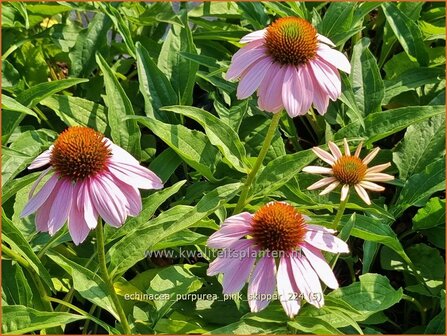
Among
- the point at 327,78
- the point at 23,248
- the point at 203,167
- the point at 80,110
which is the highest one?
the point at 327,78

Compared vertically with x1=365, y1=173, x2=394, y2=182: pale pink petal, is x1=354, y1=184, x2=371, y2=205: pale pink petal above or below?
below

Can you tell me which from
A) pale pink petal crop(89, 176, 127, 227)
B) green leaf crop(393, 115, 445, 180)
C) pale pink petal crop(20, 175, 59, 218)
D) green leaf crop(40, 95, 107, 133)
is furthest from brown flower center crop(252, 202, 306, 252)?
green leaf crop(40, 95, 107, 133)

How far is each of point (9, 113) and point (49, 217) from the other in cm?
70

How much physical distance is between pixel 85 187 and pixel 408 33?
1.12 meters

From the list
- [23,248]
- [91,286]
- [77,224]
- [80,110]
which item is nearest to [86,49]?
[80,110]

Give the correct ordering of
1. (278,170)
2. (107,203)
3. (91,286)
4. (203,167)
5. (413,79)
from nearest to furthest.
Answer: (107,203), (91,286), (278,170), (203,167), (413,79)

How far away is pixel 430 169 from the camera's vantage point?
156cm

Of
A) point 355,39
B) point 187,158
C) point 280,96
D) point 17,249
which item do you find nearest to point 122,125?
point 187,158

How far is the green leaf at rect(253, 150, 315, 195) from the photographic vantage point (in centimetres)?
135

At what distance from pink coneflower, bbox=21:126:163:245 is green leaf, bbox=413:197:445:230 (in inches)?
28.1

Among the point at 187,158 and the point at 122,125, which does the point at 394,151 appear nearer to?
the point at 187,158

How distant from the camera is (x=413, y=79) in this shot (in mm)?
1812

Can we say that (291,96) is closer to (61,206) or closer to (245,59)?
(245,59)

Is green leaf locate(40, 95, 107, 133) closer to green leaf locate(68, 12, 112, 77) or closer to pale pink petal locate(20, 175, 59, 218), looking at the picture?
green leaf locate(68, 12, 112, 77)
